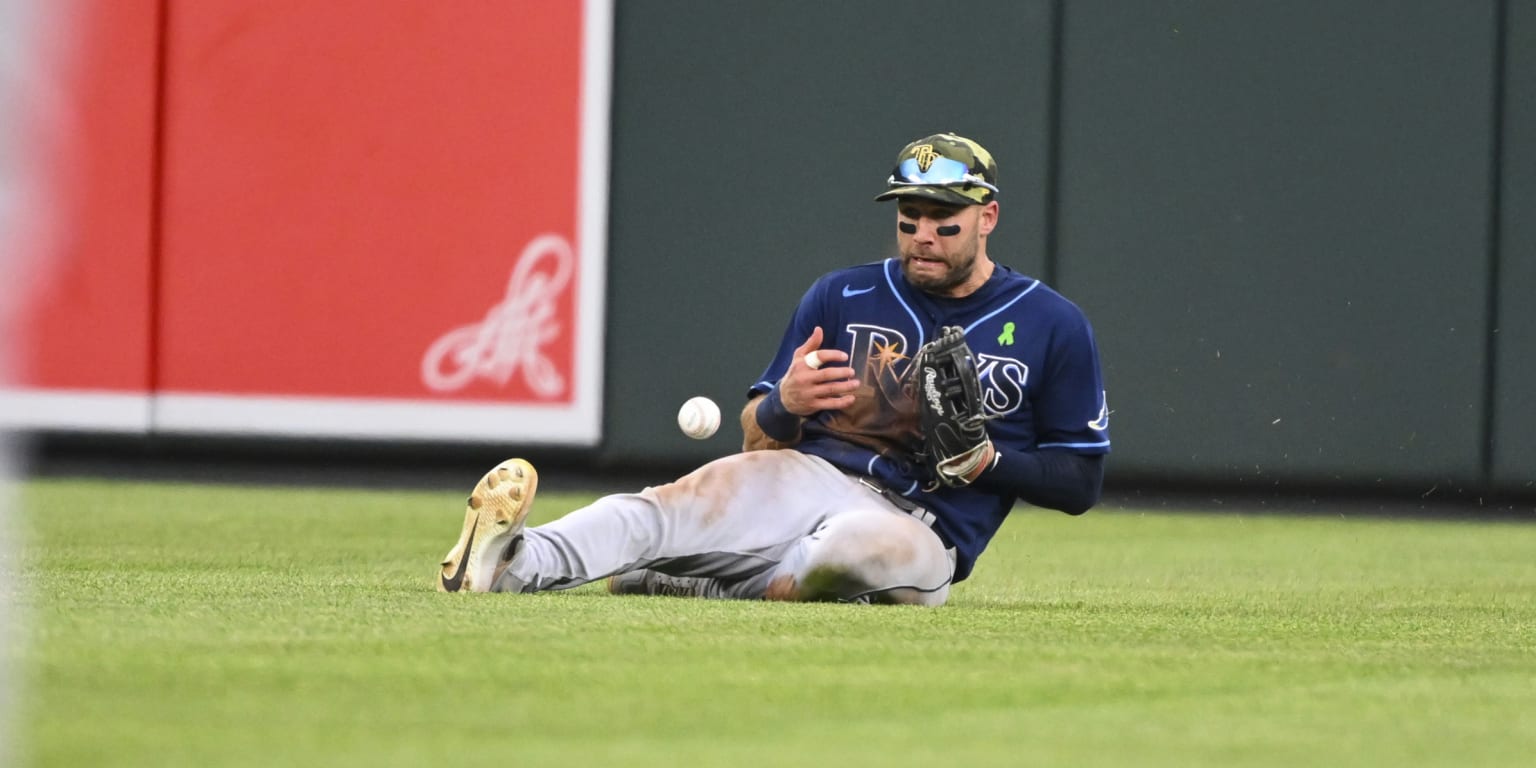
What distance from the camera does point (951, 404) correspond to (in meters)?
5.07

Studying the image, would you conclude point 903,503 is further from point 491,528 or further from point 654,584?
point 491,528

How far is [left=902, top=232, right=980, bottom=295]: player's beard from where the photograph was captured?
5336 millimetres

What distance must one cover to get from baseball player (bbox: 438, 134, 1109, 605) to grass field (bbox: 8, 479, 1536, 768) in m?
0.21

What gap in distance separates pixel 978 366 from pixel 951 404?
0.91 ft

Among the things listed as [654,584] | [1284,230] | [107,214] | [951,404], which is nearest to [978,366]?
[951,404]

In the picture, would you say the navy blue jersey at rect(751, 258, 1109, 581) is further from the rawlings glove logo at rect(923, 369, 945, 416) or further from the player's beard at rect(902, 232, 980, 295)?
the rawlings glove logo at rect(923, 369, 945, 416)

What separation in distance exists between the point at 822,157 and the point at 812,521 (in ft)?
17.2

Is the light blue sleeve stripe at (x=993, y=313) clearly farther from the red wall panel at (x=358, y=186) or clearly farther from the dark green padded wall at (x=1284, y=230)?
the red wall panel at (x=358, y=186)

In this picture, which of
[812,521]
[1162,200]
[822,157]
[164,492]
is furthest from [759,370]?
[812,521]

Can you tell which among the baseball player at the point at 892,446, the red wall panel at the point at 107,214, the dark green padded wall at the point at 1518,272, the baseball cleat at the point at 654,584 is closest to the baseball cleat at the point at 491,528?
the baseball player at the point at 892,446

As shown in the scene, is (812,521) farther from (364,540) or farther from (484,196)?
(484,196)

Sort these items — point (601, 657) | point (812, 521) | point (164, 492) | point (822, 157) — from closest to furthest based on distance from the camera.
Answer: point (601, 657) → point (812, 521) → point (164, 492) → point (822, 157)

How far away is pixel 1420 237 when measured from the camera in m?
9.98

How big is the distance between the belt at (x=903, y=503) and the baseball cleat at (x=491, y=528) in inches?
32.8
